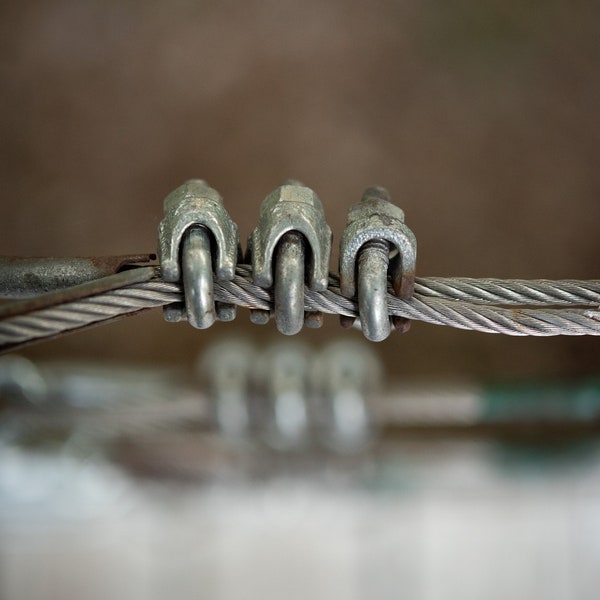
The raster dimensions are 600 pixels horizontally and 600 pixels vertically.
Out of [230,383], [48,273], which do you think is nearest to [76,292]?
[48,273]

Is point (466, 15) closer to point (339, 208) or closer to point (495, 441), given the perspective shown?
point (339, 208)

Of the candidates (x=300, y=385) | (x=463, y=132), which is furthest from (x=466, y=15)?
(x=300, y=385)

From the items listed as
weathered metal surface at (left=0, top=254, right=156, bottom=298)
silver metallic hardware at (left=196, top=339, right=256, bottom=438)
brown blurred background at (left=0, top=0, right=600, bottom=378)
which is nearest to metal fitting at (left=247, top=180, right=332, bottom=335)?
weathered metal surface at (left=0, top=254, right=156, bottom=298)

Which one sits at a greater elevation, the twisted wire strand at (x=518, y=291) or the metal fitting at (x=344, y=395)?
the metal fitting at (x=344, y=395)

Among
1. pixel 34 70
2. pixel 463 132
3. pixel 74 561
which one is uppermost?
pixel 34 70

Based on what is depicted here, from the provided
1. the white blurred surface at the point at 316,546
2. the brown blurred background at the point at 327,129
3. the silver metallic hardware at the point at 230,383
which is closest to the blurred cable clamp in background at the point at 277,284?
the silver metallic hardware at the point at 230,383

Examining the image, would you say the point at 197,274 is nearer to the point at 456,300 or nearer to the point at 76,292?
the point at 76,292

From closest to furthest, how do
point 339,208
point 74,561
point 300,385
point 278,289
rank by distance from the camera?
point 278,289 → point 300,385 → point 339,208 → point 74,561

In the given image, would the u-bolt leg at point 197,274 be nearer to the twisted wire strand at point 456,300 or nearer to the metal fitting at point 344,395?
the twisted wire strand at point 456,300
